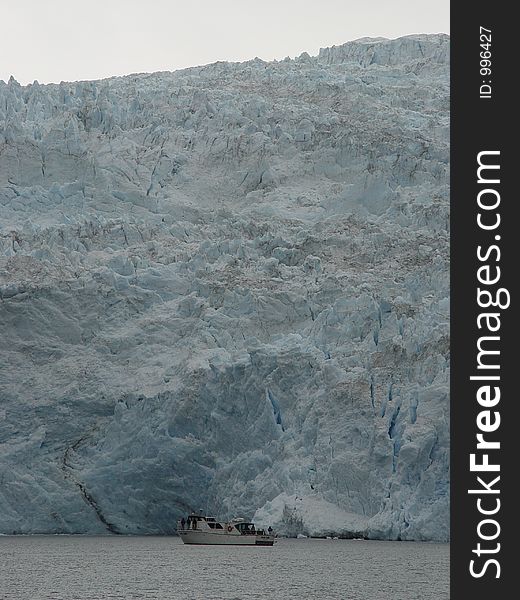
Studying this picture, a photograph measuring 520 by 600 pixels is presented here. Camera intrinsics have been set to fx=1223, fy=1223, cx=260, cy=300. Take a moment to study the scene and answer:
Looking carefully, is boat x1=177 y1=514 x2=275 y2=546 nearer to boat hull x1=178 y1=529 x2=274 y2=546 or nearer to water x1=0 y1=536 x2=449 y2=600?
boat hull x1=178 y1=529 x2=274 y2=546

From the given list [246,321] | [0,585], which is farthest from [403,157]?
[0,585]

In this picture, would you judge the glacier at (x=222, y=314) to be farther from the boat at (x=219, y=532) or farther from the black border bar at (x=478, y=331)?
the black border bar at (x=478, y=331)

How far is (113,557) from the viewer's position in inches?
957

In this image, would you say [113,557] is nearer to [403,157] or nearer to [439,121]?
[403,157]

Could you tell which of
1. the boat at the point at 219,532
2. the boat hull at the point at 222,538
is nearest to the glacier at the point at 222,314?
the boat at the point at 219,532

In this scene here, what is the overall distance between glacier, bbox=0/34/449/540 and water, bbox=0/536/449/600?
97cm

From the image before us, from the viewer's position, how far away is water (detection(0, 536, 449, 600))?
1885cm

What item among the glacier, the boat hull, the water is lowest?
the water

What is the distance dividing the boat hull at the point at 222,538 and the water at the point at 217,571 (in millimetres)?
174

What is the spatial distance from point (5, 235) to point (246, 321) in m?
6.75

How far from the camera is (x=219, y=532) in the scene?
2788cm

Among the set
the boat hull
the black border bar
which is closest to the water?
the boat hull

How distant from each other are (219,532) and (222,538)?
419 millimetres

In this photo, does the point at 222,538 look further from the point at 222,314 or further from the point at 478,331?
the point at 478,331
